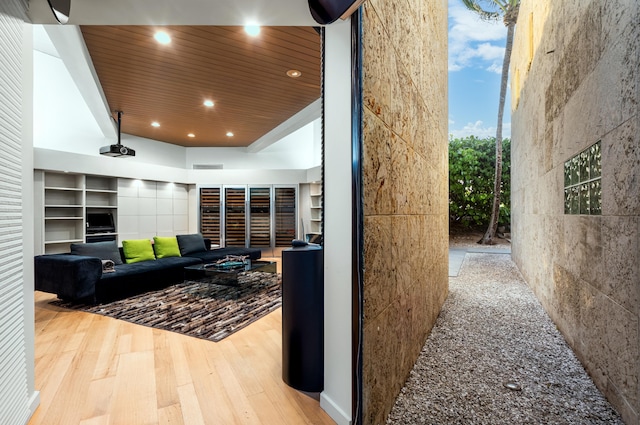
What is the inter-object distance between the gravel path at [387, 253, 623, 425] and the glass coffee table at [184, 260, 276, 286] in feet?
8.59

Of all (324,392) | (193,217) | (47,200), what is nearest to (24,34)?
(324,392)

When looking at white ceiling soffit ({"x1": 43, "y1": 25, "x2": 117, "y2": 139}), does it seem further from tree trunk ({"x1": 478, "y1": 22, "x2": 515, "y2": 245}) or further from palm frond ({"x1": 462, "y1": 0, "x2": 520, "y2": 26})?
tree trunk ({"x1": 478, "y1": 22, "x2": 515, "y2": 245})

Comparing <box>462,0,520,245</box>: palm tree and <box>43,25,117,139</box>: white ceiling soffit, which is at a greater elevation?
<box>462,0,520,245</box>: palm tree

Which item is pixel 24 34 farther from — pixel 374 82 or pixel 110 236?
pixel 110 236

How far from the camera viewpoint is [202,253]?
6059 mm

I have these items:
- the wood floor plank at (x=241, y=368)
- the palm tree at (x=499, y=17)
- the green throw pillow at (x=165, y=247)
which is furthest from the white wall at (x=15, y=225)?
the palm tree at (x=499, y=17)

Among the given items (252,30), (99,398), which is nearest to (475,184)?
(252,30)

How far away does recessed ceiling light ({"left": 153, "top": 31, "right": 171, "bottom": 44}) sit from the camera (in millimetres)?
3354

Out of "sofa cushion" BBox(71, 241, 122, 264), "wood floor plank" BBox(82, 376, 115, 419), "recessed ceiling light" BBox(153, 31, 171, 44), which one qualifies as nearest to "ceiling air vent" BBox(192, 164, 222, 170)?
"sofa cushion" BBox(71, 241, 122, 264)

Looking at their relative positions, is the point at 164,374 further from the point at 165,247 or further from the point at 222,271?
the point at 165,247

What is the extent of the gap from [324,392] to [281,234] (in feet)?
23.1

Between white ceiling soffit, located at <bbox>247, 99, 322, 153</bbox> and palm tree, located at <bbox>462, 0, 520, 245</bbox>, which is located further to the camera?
palm tree, located at <bbox>462, 0, 520, 245</bbox>

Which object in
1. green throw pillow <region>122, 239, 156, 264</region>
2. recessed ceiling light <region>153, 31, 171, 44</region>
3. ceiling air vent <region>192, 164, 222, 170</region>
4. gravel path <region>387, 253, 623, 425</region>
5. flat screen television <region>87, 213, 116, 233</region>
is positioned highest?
recessed ceiling light <region>153, 31, 171, 44</region>

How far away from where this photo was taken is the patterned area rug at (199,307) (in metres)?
3.20
